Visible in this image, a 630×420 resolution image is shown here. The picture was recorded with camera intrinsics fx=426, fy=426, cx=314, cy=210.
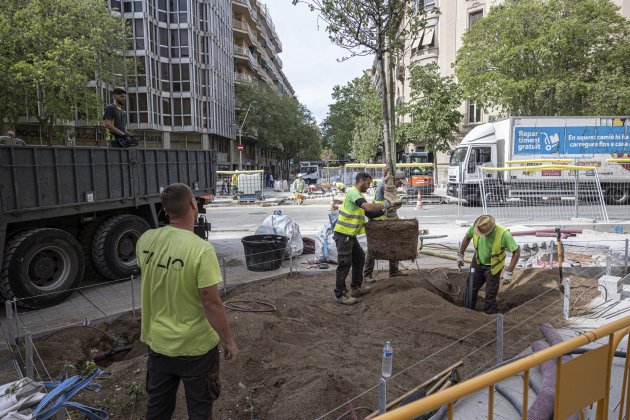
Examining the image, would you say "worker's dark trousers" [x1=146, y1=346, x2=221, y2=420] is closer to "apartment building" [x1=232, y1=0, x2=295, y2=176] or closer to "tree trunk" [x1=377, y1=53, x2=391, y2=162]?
"tree trunk" [x1=377, y1=53, x2=391, y2=162]

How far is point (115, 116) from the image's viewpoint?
747cm

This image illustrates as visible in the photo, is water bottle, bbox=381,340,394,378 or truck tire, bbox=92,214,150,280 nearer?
water bottle, bbox=381,340,394,378

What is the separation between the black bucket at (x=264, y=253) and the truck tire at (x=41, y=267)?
2.76 m

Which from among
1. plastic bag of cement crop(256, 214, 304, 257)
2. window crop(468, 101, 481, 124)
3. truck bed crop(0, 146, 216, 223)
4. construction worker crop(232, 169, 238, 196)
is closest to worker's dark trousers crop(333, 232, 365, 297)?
plastic bag of cement crop(256, 214, 304, 257)

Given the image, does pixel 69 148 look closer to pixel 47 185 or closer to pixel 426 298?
pixel 47 185

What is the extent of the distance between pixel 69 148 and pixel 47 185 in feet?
2.37

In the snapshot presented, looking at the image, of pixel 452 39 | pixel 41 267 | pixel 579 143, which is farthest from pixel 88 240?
pixel 452 39

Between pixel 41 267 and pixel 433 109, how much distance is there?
1086 inches

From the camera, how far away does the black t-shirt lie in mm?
7331

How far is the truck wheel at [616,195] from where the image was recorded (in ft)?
62.7

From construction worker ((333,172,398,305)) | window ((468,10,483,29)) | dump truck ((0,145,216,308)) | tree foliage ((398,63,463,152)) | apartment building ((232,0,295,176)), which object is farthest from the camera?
apartment building ((232,0,295,176))

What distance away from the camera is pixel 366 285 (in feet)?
22.9

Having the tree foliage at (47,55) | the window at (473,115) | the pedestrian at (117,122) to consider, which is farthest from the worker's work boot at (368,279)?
the window at (473,115)

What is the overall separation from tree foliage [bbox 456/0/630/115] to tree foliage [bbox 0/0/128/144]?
69.8 ft
